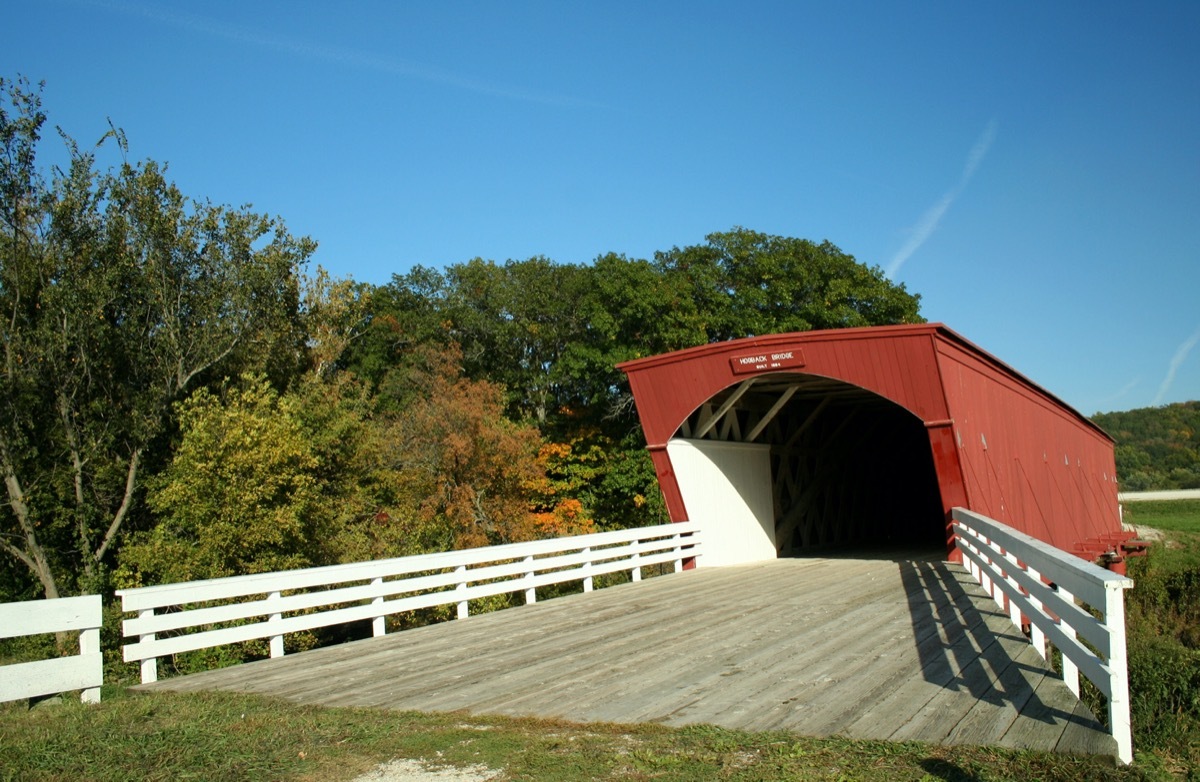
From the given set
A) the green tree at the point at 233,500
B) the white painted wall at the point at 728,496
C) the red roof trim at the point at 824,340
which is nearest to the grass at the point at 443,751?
the red roof trim at the point at 824,340

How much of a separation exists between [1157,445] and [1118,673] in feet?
316

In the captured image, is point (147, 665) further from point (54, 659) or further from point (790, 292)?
point (790, 292)

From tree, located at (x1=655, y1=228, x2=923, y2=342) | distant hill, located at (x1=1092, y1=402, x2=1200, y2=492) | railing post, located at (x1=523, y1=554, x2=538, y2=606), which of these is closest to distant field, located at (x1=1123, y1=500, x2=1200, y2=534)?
tree, located at (x1=655, y1=228, x2=923, y2=342)

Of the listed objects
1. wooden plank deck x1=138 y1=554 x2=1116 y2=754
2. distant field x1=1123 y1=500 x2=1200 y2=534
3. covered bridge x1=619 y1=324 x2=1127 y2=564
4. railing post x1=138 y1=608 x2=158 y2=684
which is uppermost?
covered bridge x1=619 y1=324 x2=1127 y2=564

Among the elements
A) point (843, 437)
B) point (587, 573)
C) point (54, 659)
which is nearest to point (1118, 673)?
point (54, 659)

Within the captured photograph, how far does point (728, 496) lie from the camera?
16.4 m

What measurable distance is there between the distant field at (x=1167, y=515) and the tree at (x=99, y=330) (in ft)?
114

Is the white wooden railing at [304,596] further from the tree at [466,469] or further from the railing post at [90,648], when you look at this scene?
the tree at [466,469]

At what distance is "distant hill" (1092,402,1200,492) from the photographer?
80.1m

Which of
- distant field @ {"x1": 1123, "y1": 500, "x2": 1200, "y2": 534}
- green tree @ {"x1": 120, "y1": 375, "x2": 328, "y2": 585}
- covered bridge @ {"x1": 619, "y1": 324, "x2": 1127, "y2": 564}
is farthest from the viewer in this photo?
distant field @ {"x1": 1123, "y1": 500, "x2": 1200, "y2": 534}

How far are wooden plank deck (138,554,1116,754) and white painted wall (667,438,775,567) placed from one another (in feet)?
15.6

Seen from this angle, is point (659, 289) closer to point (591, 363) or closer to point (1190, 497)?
point (591, 363)

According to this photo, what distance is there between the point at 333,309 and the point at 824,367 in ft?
52.1

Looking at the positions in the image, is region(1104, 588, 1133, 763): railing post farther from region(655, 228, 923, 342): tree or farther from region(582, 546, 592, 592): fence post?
region(655, 228, 923, 342): tree
